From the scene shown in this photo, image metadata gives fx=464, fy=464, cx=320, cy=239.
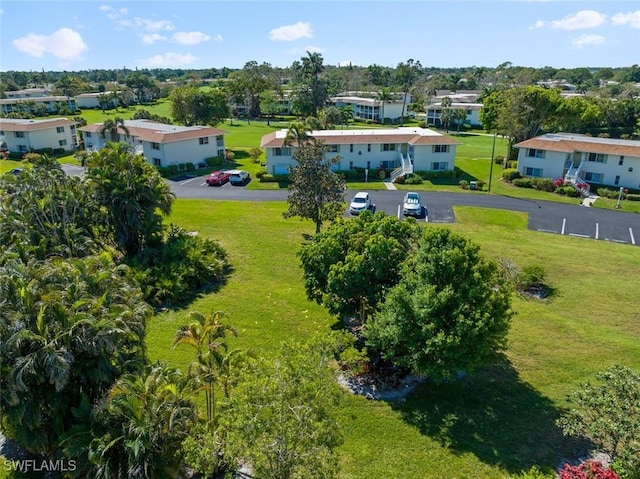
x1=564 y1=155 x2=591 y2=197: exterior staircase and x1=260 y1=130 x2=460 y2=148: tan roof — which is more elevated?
x1=260 y1=130 x2=460 y2=148: tan roof

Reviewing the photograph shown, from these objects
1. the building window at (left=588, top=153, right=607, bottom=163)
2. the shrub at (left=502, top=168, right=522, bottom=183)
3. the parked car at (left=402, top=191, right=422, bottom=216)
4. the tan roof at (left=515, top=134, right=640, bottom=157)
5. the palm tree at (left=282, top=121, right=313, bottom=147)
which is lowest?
the parked car at (left=402, top=191, right=422, bottom=216)

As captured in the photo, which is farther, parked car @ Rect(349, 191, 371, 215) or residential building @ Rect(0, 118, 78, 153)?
residential building @ Rect(0, 118, 78, 153)

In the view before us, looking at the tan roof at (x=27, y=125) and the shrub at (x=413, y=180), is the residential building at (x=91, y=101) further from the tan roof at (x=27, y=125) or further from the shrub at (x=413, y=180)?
the shrub at (x=413, y=180)

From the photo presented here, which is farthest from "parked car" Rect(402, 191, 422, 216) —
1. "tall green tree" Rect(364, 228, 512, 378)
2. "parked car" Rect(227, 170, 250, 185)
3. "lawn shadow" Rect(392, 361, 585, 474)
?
"tall green tree" Rect(364, 228, 512, 378)

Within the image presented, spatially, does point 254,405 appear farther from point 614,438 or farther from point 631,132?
point 631,132

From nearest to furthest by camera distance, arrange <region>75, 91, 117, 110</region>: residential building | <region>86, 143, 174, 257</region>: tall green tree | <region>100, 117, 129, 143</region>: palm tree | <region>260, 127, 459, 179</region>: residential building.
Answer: <region>86, 143, 174, 257</region>: tall green tree < <region>260, 127, 459, 179</region>: residential building < <region>100, 117, 129, 143</region>: palm tree < <region>75, 91, 117, 110</region>: residential building

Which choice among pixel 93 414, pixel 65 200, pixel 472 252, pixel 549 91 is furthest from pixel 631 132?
pixel 93 414

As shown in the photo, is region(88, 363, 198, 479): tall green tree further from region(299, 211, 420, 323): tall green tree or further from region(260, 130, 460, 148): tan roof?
region(260, 130, 460, 148): tan roof

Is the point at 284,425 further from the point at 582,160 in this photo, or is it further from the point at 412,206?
the point at 582,160

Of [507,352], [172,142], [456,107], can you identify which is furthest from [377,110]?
[507,352]
